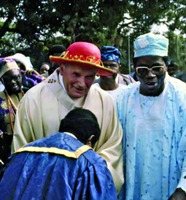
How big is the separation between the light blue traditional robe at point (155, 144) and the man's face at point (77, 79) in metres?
0.41

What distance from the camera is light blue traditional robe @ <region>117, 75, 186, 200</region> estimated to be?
3423mm

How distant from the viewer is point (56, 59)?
3.43 metres

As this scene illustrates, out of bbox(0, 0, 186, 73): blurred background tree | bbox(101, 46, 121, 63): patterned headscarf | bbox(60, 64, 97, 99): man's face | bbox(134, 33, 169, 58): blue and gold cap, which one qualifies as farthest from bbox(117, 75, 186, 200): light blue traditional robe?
bbox(0, 0, 186, 73): blurred background tree

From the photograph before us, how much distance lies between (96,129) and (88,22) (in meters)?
15.6

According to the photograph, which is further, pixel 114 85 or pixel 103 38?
pixel 103 38

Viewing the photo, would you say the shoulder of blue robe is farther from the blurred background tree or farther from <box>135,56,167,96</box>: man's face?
the blurred background tree

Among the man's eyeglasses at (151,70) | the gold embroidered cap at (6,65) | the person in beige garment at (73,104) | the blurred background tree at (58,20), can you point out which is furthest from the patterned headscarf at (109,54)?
the blurred background tree at (58,20)

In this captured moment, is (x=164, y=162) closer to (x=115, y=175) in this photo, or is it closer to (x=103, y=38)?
(x=115, y=175)

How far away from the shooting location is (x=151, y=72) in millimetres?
3436

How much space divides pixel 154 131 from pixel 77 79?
66cm

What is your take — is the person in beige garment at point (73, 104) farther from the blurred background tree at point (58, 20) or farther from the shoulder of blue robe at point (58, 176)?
the blurred background tree at point (58, 20)

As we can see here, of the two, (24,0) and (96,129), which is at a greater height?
(24,0)

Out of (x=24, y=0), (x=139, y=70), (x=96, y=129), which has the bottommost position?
(x=96, y=129)

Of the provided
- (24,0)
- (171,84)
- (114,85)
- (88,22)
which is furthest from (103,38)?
(171,84)
